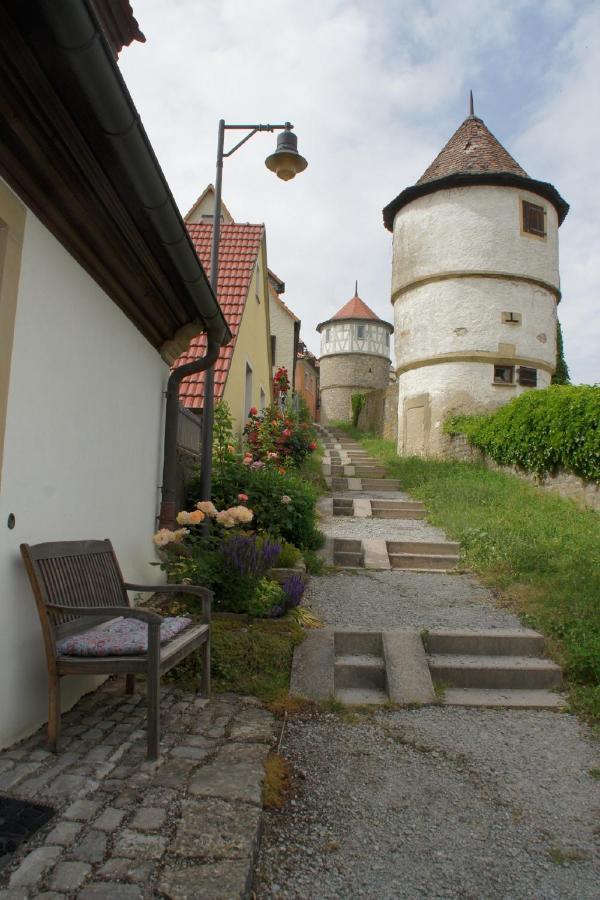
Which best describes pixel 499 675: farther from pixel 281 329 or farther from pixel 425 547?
pixel 281 329

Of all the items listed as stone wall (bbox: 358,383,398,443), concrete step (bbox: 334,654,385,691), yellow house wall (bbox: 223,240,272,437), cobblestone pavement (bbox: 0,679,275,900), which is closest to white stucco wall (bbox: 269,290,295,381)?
stone wall (bbox: 358,383,398,443)

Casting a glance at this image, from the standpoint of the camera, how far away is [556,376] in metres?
20.0

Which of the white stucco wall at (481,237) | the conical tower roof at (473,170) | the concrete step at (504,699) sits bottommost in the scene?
the concrete step at (504,699)

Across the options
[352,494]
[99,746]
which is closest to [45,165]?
[99,746]

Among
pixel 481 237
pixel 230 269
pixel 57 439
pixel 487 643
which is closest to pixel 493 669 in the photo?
pixel 487 643

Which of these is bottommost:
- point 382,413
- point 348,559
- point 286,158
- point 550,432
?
point 348,559

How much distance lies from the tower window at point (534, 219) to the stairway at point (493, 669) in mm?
15167

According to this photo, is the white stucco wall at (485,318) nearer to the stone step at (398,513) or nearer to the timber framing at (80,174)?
the stone step at (398,513)

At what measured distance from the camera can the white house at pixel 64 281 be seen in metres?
2.54

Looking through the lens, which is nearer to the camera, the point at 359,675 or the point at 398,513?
the point at 359,675

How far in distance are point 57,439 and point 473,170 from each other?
17042 mm

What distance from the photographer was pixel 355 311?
46000mm

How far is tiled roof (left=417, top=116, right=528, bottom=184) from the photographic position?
1767 cm

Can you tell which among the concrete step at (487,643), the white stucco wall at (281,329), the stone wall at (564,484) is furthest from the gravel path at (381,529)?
the white stucco wall at (281,329)
